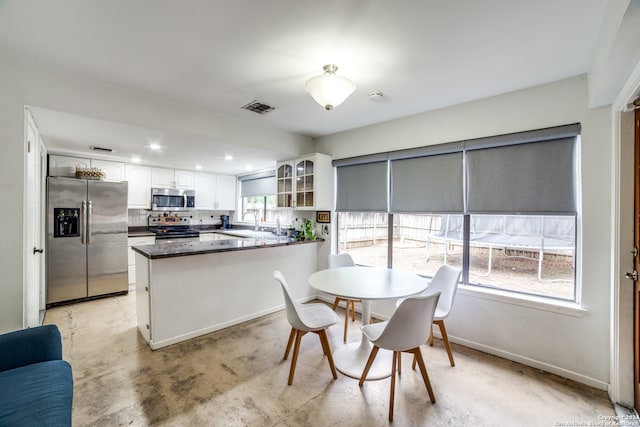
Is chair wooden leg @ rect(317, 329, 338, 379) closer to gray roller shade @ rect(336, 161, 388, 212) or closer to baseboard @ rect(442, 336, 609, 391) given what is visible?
baseboard @ rect(442, 336, 609, 391)

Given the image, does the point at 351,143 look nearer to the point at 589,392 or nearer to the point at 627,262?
the point at 627,262

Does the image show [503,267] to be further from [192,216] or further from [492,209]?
[192,216]

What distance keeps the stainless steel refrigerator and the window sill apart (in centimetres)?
482

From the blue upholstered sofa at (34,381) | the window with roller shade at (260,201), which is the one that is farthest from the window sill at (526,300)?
the window with roller shade at (260,201)

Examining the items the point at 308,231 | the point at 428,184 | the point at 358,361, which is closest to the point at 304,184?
the point at 308,231

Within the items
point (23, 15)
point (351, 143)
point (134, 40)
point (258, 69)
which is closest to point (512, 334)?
point (351, 143)

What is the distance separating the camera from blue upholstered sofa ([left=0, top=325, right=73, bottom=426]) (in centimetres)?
123

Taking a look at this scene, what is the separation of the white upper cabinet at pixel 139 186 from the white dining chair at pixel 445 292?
4951 mm

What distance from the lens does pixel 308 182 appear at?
4.05 m

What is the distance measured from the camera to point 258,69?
2207mm

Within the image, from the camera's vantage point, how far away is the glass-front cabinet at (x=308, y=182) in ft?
12.8

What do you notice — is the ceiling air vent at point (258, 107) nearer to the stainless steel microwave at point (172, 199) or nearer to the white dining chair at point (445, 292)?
the white dining chair at point (445, 292)

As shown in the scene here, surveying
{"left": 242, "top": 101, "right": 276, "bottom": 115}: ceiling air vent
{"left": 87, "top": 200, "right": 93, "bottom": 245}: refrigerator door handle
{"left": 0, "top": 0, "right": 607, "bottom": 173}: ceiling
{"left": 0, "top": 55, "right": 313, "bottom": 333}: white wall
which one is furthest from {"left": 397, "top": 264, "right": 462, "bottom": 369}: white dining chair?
{"left": 87, "top": 200, "right": 93, "bottom": 245}: refrigerator door handle

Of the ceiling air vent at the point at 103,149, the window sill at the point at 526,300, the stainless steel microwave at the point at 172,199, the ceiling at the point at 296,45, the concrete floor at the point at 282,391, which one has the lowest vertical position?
the concrete floor at the point at 282,391
